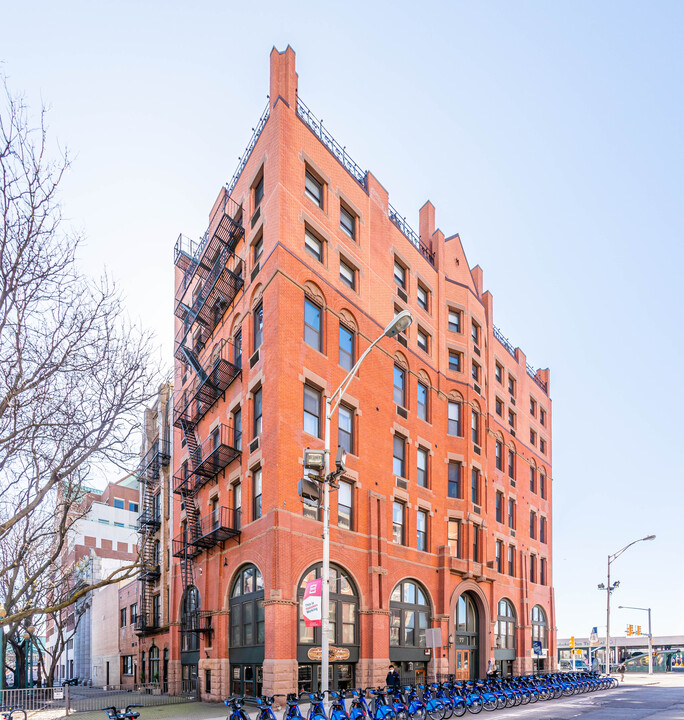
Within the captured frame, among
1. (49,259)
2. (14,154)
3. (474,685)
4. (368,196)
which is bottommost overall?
(474,685)

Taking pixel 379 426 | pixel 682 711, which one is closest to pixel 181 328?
pixel 379 426

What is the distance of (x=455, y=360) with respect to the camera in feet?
135

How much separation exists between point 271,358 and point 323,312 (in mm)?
4152

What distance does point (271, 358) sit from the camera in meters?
27.3

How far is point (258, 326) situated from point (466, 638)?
70.7 feet

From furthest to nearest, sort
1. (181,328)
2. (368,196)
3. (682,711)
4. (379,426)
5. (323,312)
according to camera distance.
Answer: (181,328) → (368,196) → (379,426) → (323,312) → (682,711)

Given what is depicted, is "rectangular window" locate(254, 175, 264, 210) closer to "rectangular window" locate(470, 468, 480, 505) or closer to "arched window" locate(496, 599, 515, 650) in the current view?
"rectangular window" locate(470, 468, 480, 505)

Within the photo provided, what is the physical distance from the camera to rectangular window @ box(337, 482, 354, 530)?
2864cm

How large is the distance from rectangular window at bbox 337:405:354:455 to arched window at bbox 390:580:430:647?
24.1 ft

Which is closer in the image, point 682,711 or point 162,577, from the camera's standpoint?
point 682,711

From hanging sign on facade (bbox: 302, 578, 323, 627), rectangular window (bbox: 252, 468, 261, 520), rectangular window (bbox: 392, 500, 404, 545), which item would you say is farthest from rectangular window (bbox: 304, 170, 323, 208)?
hanging sign on facade (bbox: 302, 578, 323, 627)

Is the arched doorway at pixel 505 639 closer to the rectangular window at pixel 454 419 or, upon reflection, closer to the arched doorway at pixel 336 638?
the rectangular window at pixel 454 419

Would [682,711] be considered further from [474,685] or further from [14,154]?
[14,154]

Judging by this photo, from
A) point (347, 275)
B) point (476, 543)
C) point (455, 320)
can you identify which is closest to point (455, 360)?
point (455, 320)
